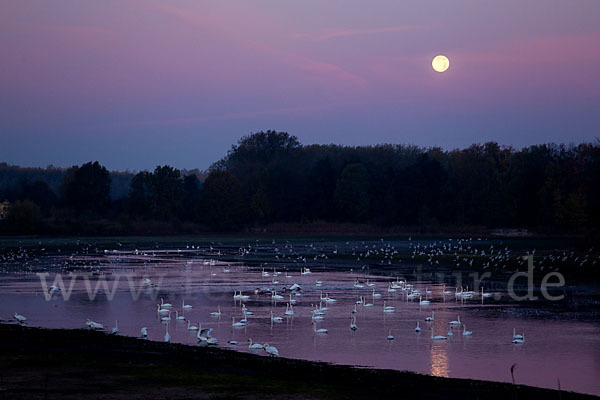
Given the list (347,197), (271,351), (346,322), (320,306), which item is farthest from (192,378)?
(347,197)

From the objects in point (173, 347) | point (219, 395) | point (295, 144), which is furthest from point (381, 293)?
point (295, 144)

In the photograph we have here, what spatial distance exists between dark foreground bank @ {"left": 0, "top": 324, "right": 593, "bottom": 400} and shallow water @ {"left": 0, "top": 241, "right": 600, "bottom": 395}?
6.54 ft

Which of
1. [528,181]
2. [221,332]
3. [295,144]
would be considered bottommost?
[221,332]

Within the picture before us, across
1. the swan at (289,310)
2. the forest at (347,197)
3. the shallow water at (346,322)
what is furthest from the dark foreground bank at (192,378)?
the forest at (347,197)

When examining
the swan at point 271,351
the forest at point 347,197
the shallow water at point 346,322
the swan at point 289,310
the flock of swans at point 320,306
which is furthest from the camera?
the forest at point 347,197

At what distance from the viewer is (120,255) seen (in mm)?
69625

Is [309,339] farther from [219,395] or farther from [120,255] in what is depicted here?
[120,255]

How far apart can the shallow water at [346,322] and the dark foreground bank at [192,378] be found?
1.99 metres

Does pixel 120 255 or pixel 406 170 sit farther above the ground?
pixel 406 170

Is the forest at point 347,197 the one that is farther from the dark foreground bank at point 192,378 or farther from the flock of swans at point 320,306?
the dark foreground bank at point 192,378

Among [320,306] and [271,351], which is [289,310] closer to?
[320,306]

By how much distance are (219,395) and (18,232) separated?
94.9m

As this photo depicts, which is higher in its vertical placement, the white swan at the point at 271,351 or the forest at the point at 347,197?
the forest at the point at 347,197

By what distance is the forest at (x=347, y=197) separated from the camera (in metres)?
103
